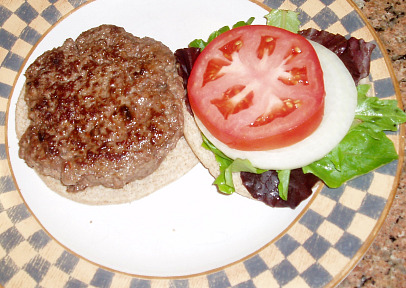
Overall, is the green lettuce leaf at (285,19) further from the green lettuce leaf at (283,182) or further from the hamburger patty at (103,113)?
the green lettuce leaf at (283,182)

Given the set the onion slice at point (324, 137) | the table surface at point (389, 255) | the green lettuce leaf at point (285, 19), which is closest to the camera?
the onion slice at point (324, 137)

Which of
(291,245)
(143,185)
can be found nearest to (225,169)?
(143,185)

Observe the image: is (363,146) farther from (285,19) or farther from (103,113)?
(103,113)

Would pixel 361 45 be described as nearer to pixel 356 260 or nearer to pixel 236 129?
pixel 236 129

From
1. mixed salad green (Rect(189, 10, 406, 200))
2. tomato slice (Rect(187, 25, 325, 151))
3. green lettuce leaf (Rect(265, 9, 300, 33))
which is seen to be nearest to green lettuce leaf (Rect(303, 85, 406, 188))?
mixed salad green (Rect(189, 10, 406, 200))

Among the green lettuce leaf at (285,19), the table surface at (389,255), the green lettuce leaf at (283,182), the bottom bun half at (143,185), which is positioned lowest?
the table surface at (389,255)

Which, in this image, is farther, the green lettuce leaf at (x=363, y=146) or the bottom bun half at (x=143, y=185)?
the bottom bun half at (x=143, y=185)

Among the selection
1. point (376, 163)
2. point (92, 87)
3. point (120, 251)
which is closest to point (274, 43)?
point (376, 163)

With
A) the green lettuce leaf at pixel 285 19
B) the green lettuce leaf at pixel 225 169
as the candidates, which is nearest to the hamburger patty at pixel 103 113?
the green lettuce leaf at pixel 225 169
